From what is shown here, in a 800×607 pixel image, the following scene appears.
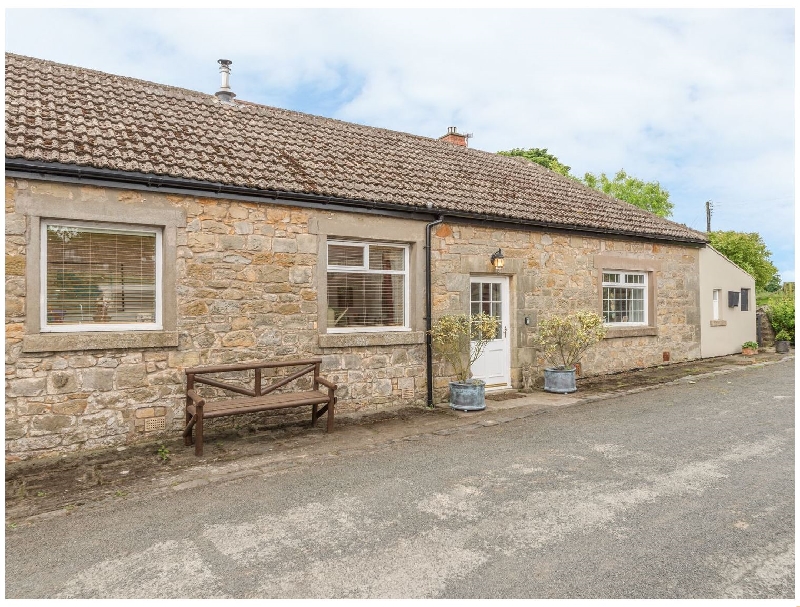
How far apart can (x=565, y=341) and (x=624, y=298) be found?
3143 millimetres

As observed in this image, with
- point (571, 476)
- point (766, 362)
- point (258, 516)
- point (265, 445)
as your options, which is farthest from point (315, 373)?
point (766, 362)

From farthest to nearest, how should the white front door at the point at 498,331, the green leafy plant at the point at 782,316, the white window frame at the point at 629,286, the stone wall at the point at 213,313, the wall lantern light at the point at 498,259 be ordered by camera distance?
the green leafy plant at the point at 782,316 < the white window frame at the point at 629,286 < the white front door at the point at 498,331 < the wall lantern light at the point at 498,259 < the stone wall at the point at 213,313

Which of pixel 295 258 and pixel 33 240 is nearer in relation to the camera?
pixel 33 240

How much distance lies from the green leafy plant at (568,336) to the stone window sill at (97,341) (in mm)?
6848

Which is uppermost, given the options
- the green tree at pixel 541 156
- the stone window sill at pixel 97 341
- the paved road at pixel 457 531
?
the green tree at pixel 541 156

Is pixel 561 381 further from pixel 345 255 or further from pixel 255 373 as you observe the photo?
pixel 255 373

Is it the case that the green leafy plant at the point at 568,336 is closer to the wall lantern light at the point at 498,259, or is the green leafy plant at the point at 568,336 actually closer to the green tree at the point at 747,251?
the wall lantern light at the point at 498,259

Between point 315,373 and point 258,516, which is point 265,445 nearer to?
point 315,373

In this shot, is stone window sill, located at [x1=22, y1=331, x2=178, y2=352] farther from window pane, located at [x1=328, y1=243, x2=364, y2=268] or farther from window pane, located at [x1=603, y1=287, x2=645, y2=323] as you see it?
window pane, located at [x1=603, y1=287, x2=645, y2=323]

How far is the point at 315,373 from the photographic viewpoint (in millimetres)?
7461

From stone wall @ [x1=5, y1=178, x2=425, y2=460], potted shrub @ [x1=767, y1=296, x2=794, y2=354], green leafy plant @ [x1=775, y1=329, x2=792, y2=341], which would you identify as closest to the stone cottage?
stone wall @ [x1=5, y1=178, x2=425, y2=460]

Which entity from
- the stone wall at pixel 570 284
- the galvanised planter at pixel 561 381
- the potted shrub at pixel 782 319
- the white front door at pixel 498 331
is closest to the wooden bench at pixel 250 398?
the stone wall at pixel 570 284

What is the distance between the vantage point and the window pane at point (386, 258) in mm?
8664

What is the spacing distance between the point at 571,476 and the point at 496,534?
5.39 ft
